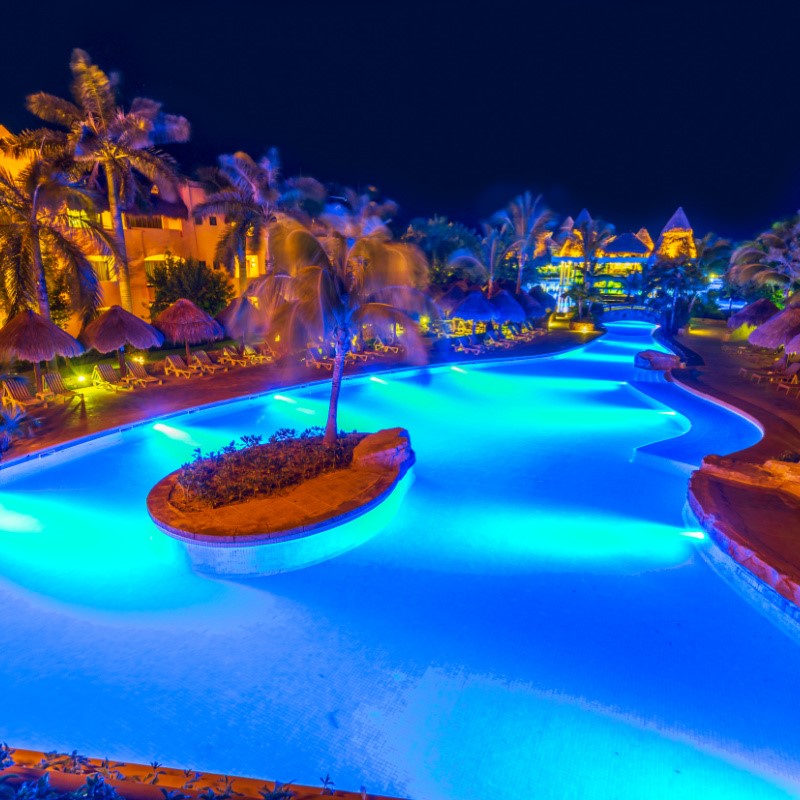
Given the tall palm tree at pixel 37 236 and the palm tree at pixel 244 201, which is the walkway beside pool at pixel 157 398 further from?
the palm tree at pixel 244 201

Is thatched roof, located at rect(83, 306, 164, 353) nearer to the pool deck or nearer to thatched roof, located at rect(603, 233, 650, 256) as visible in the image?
the pool deck

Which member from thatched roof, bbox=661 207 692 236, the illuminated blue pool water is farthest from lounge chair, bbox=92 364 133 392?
thatched roof, bbox=661 207 692 236

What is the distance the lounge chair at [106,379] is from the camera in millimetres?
13109

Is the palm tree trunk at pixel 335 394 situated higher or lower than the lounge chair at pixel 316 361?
higher

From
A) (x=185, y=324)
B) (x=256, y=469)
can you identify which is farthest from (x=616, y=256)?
(x=256, y=469)

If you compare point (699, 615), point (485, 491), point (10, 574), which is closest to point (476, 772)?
point (699, 615)

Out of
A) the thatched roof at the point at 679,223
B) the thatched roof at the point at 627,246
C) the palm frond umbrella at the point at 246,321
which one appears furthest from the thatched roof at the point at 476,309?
the thatched roof at the point at 679,223

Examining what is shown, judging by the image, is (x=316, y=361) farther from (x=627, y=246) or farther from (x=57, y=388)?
(x=627, y=246)

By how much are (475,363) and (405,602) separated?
1421 cm

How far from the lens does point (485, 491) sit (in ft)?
29.1

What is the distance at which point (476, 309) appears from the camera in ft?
68.5

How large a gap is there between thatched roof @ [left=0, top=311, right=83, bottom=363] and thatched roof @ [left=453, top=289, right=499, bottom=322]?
13.8 m

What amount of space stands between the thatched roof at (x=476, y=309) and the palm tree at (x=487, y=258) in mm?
1637

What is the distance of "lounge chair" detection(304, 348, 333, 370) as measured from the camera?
16781 millimetres
